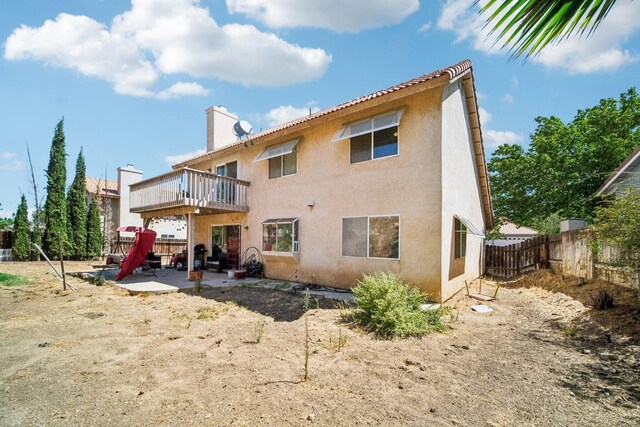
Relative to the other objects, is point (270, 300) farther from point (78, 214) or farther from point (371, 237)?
point (78, 214)

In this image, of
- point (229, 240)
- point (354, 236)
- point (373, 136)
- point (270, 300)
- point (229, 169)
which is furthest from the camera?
point (229, 169)

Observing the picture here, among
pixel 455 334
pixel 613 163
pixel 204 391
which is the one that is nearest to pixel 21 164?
pixel 204 391

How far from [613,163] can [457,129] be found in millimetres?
17726

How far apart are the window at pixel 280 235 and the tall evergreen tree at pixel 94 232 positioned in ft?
59.9

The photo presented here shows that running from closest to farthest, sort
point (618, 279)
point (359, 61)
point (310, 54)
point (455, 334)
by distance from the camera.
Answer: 1. point (455, 334)
2. point (618, 279)
3. point (359, 61)
4. point (310, 54)

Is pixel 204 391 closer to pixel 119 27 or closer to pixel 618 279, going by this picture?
pixel 119 27

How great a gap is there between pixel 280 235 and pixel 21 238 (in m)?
21.2

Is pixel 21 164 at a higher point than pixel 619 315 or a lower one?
higher

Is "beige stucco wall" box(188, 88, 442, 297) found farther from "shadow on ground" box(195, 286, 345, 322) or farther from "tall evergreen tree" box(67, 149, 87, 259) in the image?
"tall evergreen tree" box(67, 149, 87, 259)

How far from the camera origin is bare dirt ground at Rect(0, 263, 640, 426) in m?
3.52

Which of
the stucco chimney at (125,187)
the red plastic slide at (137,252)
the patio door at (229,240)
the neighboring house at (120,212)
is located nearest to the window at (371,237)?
the patio door at (229,240)

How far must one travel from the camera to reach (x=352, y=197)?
1030 cm

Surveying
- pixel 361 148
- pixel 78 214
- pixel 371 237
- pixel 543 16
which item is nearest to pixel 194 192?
pixel 361 148

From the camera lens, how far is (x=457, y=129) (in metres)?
10.1
